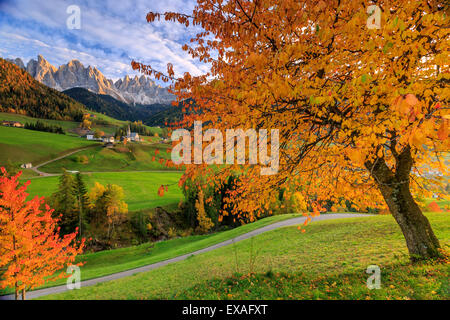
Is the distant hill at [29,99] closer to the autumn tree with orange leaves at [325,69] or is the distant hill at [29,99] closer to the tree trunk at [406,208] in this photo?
the autumn tree with orange leaves at [325,69]

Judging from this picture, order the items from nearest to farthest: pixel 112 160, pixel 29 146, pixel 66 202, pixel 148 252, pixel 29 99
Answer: pixel 148 252 < pixel 66 202 < pixel 29 146 < pixel 112 160 < pixel 29 99

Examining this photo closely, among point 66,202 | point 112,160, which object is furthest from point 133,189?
point 112,160

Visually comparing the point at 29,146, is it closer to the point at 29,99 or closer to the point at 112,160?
the point at 112,160

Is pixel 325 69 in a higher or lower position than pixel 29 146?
lower

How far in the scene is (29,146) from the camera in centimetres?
7475

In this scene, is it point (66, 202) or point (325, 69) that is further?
point (66, 202)

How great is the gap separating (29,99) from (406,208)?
227713 millimetres

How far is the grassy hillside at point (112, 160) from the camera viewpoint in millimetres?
69688

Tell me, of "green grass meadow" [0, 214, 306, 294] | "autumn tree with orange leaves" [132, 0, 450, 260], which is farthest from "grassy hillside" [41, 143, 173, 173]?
"autumn tree with orange leaves" [132, 0, 450, 260]

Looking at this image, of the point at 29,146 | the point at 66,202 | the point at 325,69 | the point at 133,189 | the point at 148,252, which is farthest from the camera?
the point at 29,146

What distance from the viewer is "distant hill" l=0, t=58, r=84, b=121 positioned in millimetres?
143500
